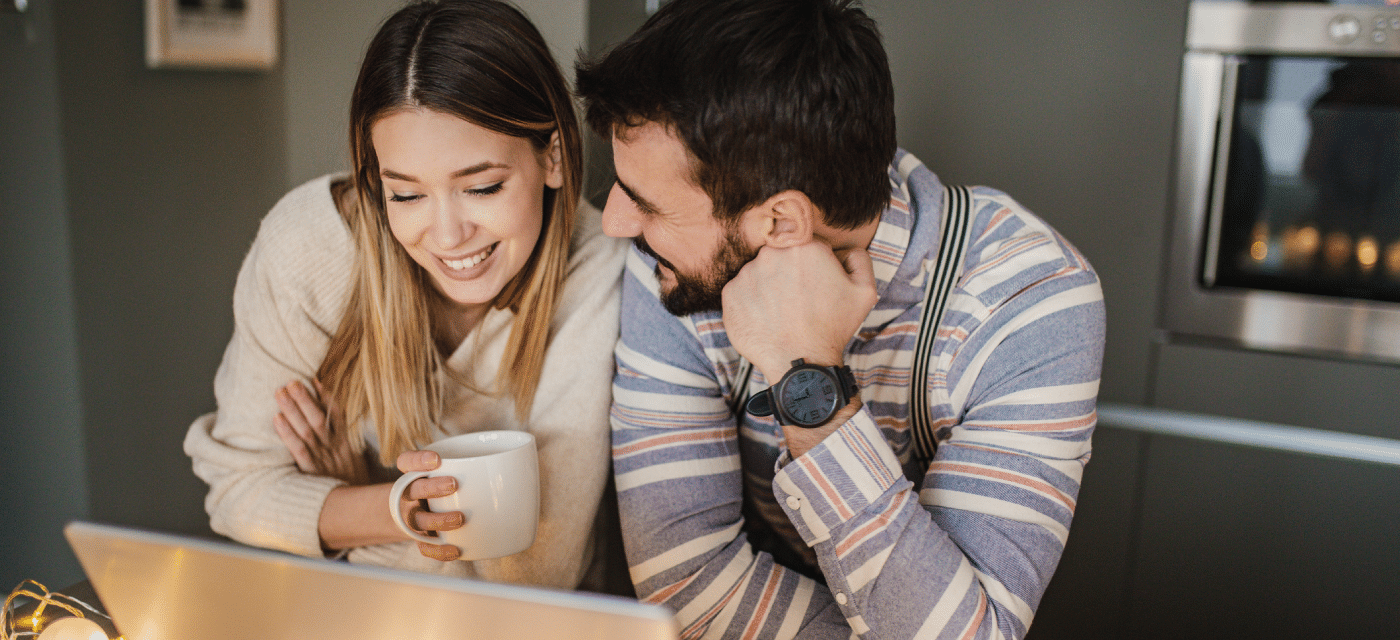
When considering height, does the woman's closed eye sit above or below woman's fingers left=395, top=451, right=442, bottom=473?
above

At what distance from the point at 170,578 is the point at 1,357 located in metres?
1.81

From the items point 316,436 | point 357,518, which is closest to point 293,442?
point 316,436

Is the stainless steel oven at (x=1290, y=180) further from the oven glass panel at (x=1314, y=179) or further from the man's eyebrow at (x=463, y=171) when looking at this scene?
the man's eyebrow at (x=463, y=171)

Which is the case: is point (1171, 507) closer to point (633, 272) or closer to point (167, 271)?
point (633, 272)

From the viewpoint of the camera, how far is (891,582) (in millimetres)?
872

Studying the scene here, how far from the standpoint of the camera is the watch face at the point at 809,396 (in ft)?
2.94

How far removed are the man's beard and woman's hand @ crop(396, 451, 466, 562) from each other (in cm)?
30

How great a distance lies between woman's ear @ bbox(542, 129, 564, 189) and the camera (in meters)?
1.11

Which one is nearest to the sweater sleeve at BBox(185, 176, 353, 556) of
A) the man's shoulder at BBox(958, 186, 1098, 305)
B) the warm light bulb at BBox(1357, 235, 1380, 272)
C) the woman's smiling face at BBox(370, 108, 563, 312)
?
the woman's smiling face at BBox(370, 108, 563, 312)

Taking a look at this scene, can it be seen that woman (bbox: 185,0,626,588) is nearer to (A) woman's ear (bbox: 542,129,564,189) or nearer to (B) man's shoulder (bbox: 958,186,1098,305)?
(A) woman's ear (bbox: 542,129,564,189)

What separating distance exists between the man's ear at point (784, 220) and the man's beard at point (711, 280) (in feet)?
0.07

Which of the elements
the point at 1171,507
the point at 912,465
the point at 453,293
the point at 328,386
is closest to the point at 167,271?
the point at 328,386

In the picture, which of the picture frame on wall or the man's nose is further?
the picture frame on wall

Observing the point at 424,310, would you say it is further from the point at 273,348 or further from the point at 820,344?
the point at 820,344
